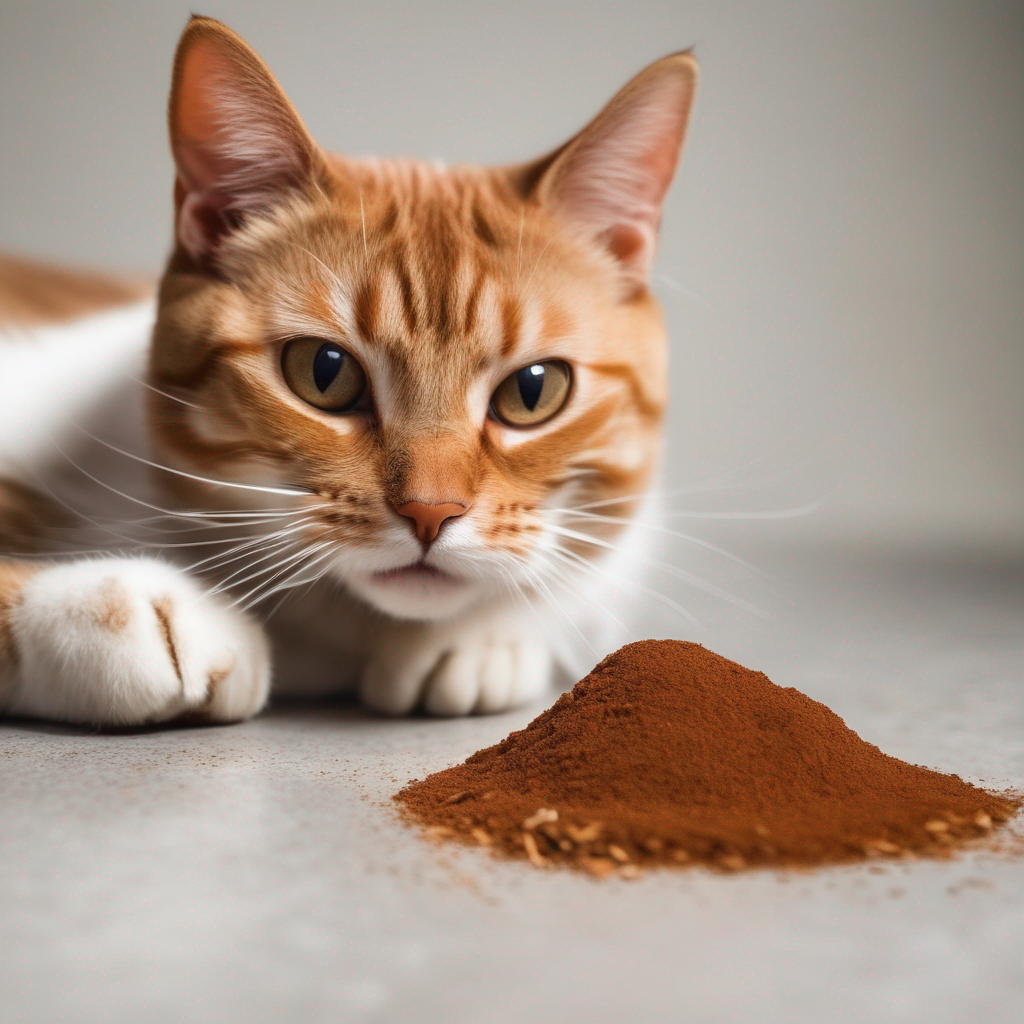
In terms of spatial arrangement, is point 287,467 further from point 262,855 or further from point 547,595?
point 262,855

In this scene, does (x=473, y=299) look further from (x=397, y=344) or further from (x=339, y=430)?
(x=339, y=430)

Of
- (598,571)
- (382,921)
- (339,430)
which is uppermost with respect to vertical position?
(339,430)

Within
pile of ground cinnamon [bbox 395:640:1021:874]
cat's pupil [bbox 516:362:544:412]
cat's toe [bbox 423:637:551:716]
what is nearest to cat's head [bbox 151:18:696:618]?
cat's pupil [bbox 516:362:544:412]

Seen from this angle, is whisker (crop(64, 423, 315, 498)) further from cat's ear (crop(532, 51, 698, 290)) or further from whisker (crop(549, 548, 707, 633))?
cat's ear (crop(532, 51, 698, 290))

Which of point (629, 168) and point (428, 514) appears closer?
point (428, 514)

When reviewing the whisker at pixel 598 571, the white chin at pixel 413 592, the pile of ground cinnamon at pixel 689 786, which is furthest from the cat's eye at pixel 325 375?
the pile of ground cinnamon at pixel 689 786

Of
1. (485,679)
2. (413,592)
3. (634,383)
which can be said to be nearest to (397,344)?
(413,592)

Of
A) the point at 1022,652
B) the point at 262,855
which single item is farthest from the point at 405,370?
the point at 1022,652
